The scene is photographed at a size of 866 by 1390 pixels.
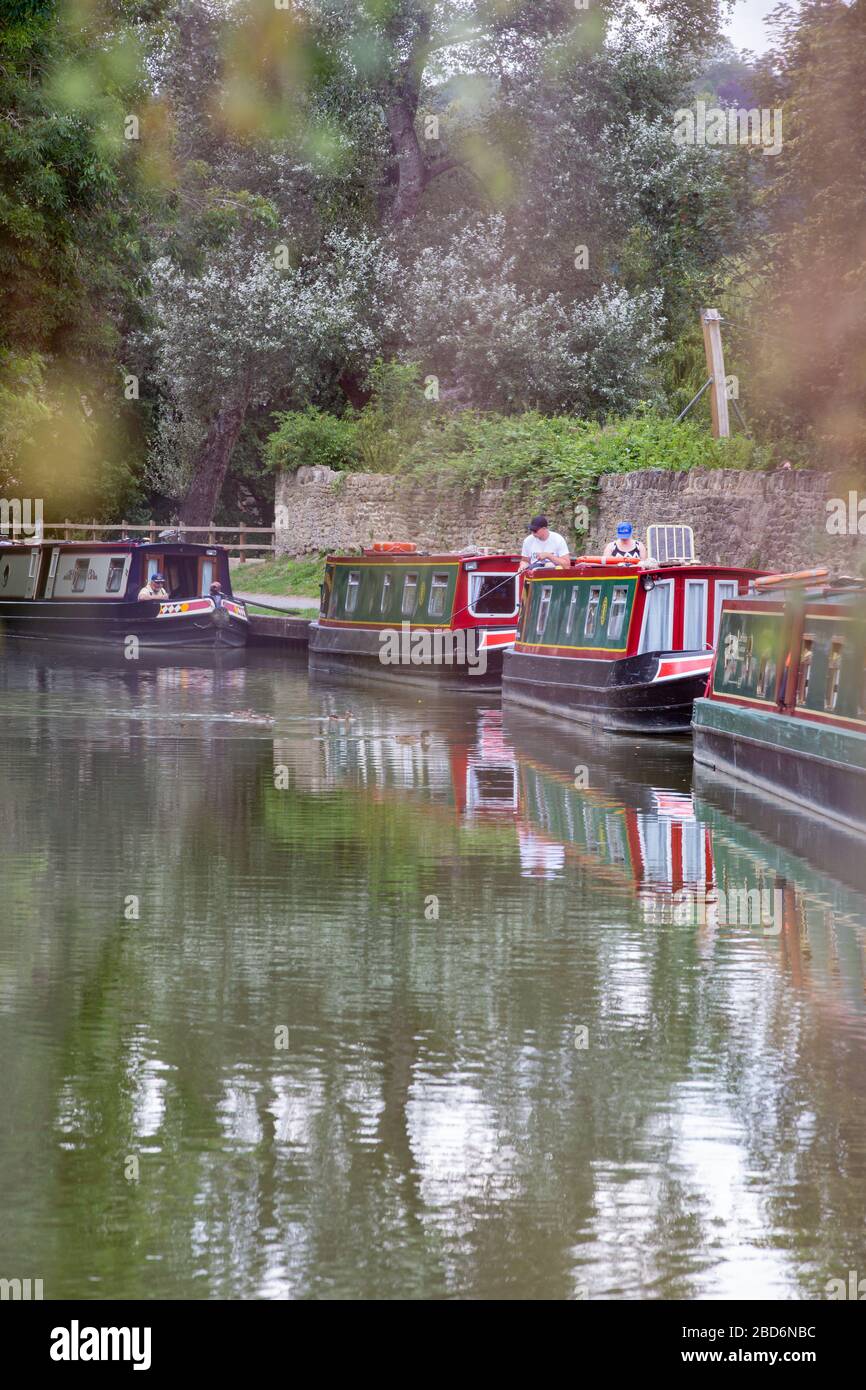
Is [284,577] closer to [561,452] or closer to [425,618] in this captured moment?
[561,452]

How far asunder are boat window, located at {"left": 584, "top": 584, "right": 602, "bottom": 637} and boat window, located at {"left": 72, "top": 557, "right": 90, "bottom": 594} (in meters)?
14.8

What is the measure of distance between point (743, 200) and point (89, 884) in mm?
32123

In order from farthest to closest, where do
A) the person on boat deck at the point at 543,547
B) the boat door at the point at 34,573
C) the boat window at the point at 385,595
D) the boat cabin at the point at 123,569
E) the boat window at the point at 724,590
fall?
the boat door at the point at 34,573 < the boat cabin at the point at 123,569 < the boat window at the point at 385,595 < the person on boat deck at the point at 543,547 < the boat window at the point at 724,590

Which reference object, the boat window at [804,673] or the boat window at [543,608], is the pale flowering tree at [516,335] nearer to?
the boat window at [543,608]

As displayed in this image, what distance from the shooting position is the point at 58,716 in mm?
19047

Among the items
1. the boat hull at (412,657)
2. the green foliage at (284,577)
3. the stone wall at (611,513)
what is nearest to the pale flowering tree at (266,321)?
the stone wall at (611,513)

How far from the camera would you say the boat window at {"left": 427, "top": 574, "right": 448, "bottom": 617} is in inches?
955

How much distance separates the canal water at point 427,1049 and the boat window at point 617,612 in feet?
19.7

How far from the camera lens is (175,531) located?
39875mm

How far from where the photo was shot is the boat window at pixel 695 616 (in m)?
18.2

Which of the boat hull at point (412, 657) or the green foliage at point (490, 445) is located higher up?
the green foliage at point (490, 445)

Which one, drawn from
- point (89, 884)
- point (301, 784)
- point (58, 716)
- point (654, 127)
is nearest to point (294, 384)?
point (654, 127)

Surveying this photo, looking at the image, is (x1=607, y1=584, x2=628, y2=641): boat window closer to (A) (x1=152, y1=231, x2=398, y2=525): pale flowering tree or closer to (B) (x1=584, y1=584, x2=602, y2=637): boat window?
(B) (x1=584, y1=584, x2=602, y2=637): boat window

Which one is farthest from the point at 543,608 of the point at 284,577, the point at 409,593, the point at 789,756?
the point at 284,577
